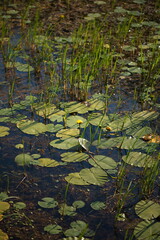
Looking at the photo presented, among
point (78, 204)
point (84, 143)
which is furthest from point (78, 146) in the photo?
point (78, 204)

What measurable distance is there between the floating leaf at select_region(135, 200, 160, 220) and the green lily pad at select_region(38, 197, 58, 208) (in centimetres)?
43

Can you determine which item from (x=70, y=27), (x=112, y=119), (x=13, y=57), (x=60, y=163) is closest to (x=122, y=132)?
(x=112, y=119)

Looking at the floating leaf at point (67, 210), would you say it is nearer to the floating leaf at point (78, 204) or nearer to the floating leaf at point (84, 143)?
the floating leaf at point (78, 204)

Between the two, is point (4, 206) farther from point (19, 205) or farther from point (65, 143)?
point (65, 143)

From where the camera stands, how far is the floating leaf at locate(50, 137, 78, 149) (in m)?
2.44

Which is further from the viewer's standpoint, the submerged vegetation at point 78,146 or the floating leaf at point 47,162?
the floating leaf at point 47,162

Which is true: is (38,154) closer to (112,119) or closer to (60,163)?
(60,163)

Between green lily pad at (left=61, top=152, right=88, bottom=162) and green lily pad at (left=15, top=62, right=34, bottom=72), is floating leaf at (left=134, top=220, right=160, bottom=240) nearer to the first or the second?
green lily pad at (left=61, top=152, right=88, bottom=162)

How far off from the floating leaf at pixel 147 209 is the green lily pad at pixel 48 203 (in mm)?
429

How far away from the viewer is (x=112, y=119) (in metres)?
2.71

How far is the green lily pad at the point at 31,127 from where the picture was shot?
2.57 meters

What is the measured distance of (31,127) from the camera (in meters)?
2.62

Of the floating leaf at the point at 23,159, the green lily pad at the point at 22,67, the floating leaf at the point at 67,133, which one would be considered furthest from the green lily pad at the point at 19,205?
the green lily pad at the point at 22,67

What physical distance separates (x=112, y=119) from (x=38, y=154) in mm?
619
